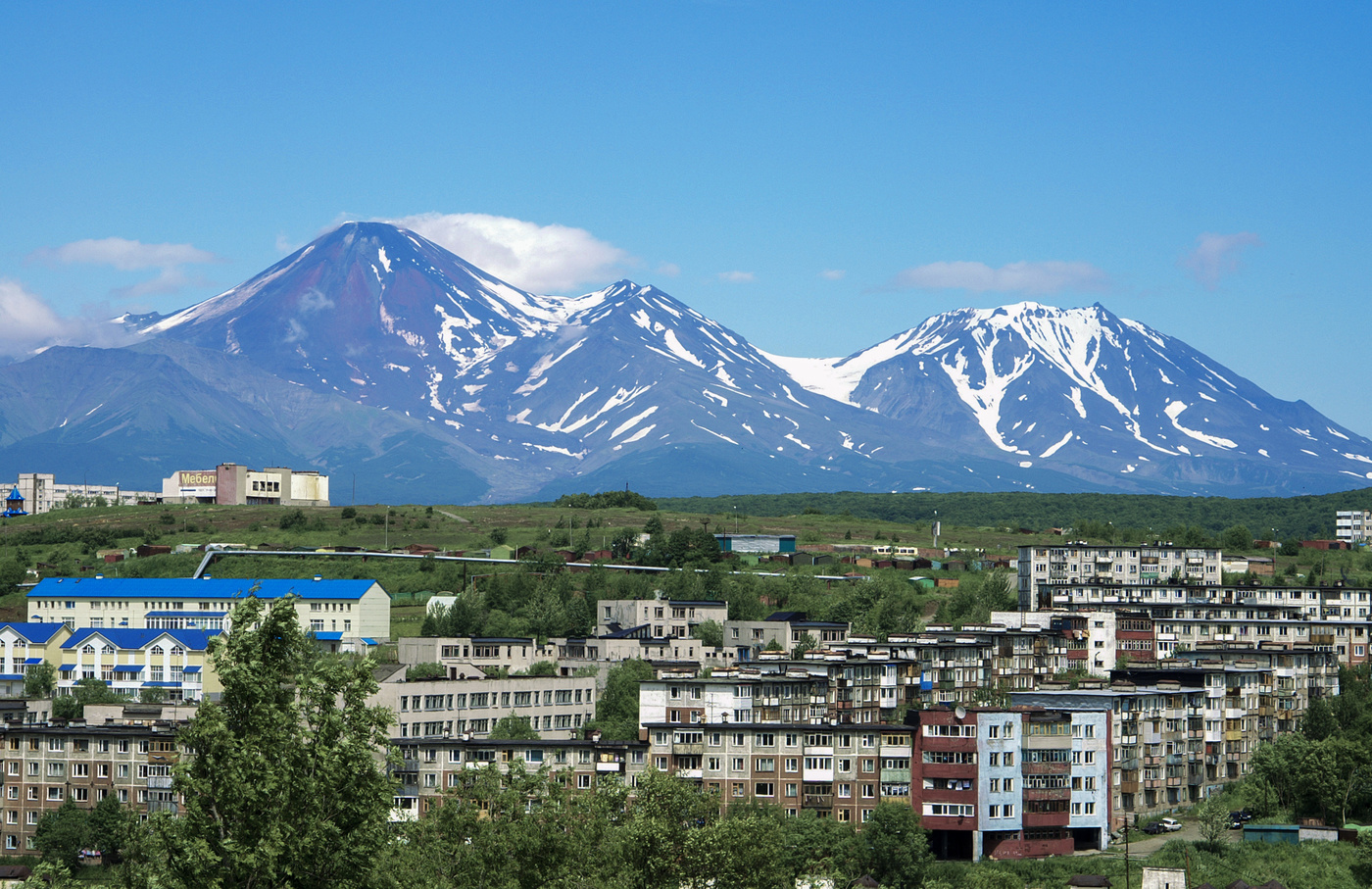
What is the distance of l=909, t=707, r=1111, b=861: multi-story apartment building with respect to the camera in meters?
73.2

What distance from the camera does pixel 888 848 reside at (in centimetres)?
6644

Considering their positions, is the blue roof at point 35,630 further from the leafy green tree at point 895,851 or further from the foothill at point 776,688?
the leafy green tree at point 895,851

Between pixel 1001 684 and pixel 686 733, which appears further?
pixel 1001 684

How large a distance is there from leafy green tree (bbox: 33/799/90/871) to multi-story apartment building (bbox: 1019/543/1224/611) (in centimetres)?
7757

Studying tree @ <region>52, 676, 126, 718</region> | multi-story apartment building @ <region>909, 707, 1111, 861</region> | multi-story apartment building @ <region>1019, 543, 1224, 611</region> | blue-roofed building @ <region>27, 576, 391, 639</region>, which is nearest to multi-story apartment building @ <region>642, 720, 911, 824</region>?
multi-story apartment building @ <region>909, 707, 1111, 861</region>

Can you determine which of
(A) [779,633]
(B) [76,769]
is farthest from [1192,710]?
(B) [76,769]

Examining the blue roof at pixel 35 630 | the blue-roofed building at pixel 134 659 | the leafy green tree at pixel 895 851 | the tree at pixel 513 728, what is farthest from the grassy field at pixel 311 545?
the leafy green tree at pixel 895 851

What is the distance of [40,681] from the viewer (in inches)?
4173

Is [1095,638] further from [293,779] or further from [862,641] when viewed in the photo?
[293,779]

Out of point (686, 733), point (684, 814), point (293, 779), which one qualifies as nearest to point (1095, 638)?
point (686, 733)

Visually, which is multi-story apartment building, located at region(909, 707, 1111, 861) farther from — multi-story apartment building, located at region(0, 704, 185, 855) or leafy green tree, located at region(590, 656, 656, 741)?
multi-story apartment building, located at region(0, 704, 185, 855)

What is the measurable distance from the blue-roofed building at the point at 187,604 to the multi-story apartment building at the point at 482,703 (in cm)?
3263

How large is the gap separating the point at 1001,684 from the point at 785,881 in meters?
52.7

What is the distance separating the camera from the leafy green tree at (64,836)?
241 feet
